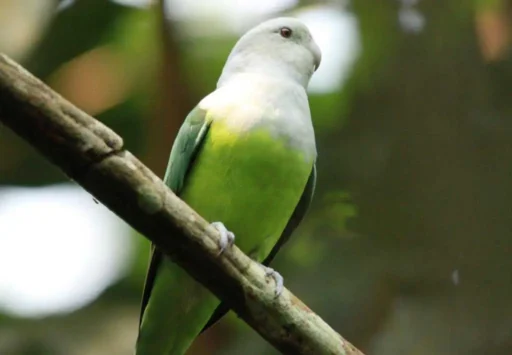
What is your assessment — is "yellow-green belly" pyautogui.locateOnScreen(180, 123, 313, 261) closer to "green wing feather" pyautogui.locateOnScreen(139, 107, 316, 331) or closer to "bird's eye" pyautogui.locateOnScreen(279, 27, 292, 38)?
"green wing feather" pyautogui.locateOnScreen(139, 107, 316, 331)

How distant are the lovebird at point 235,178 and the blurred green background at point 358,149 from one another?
0.63 m

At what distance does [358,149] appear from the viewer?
329 centimetres

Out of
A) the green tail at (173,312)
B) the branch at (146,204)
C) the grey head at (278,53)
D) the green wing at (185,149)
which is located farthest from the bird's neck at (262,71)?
the branch at (146,204)

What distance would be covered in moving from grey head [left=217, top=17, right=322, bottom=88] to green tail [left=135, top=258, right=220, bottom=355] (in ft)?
2.37

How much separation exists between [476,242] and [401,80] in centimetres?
76

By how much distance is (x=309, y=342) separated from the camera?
197cm

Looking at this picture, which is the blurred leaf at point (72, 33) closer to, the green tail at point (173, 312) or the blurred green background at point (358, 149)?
the blurred green background at point (358, 149)

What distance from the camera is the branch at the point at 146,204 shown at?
55.9 inches

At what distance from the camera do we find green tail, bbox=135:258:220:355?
7.95 ft

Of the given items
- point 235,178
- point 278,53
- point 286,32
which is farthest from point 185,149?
point 286,32

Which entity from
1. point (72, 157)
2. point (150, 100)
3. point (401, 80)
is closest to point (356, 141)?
point (401, 80)

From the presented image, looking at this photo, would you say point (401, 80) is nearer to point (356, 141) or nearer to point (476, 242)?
point (356, 141)

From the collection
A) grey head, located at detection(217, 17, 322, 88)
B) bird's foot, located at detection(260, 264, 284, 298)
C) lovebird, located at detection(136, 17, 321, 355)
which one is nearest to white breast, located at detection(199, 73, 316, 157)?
lovebird, located at detection(136, 17, 321, 355)

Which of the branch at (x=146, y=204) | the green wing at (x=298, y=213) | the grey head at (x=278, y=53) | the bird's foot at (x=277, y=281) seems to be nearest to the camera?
the branch at (x=146, y=204)
